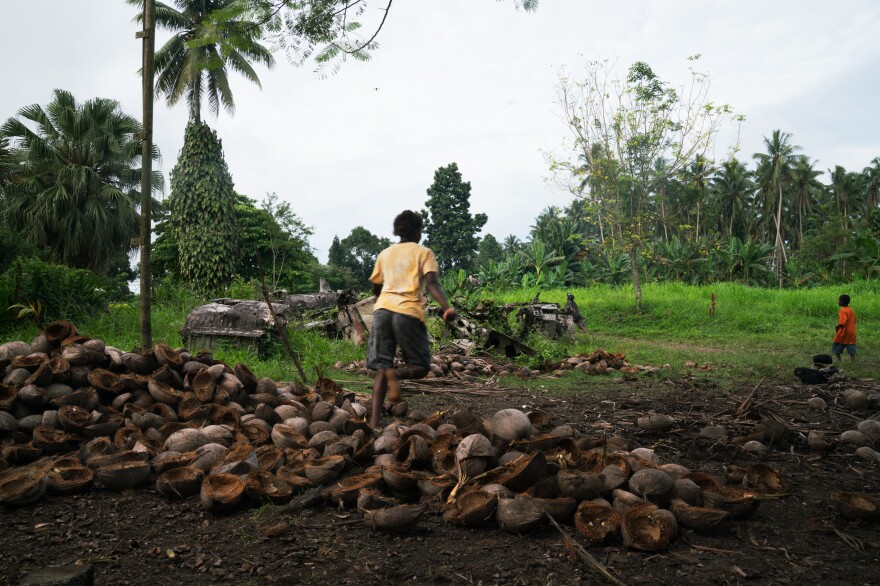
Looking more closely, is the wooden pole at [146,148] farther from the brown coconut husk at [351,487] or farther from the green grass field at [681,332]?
the brown coconut husk at [351,487]

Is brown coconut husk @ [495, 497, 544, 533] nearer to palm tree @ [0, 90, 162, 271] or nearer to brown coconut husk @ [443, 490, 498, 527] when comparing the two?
brown coconut husk @ [443, 490, 498, 527]

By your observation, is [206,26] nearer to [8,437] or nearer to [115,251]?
[8,437]

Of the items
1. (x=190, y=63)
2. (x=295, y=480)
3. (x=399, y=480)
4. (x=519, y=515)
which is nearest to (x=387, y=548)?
(x=399, y=480)

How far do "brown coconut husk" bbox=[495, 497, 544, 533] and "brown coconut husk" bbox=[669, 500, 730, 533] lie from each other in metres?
0.59

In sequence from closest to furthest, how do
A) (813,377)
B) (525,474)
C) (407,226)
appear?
(525,474) → (407,226) → (813,377)

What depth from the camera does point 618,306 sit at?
18422mm

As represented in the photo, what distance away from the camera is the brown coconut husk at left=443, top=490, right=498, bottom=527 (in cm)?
263

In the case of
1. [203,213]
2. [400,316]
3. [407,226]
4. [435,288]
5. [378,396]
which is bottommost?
[378,396]

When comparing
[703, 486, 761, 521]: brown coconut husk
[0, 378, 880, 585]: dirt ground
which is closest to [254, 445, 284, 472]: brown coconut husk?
[0, 378, 880, 585]: dirt ground

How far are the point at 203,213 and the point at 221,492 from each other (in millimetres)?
18406

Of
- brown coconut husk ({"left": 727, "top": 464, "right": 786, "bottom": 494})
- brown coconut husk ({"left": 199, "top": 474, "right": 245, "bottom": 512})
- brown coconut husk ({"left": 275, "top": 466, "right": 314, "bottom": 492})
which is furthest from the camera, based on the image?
brown coconut husk ({"left": 275, "top": 466, "right": 314, "bottom": 492})

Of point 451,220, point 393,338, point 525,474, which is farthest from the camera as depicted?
point 451,220

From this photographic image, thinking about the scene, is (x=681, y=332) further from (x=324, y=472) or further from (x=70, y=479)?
(x=70, y=479)

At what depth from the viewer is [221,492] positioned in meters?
2.97
